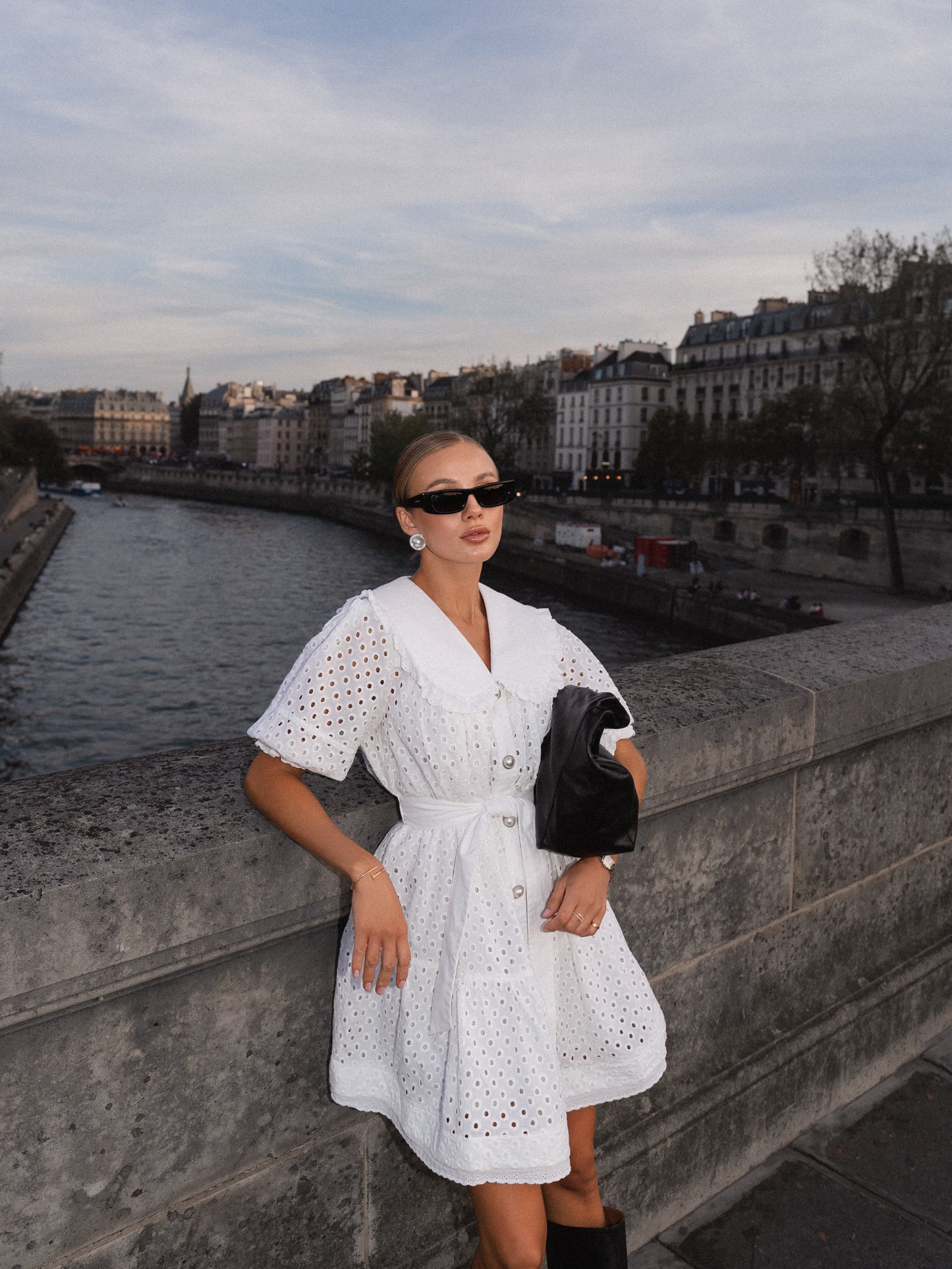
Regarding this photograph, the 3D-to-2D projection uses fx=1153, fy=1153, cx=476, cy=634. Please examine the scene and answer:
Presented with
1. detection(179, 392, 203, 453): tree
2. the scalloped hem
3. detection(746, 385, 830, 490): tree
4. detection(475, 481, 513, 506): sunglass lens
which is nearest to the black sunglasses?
detection(475, 481, 513, 506): sunglass lens

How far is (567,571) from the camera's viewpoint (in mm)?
45969

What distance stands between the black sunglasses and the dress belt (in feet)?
1.55

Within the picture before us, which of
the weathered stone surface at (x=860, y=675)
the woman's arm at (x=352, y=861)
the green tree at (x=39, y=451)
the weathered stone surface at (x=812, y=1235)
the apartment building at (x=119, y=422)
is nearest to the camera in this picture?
the woman's arm at (x=352, y=861)

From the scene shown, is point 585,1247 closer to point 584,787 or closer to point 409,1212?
point 409,1212

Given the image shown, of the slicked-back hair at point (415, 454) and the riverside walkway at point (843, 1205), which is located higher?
the slicked-back hair at point (415, 454)

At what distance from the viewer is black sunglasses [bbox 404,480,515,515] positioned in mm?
1884

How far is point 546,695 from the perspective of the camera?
1856mm

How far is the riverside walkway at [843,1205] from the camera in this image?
233 cm

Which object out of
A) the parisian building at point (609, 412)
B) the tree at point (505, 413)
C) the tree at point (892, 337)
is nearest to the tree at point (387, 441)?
the tree at point (505, 413)

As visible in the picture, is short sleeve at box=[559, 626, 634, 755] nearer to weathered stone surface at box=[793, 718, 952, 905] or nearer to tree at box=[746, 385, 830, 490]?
weathered stone surface at box=[793, 718, 952, 905]

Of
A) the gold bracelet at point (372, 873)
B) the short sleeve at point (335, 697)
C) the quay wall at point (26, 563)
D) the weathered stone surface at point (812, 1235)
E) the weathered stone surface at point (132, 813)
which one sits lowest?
the quay wall at point (26, 563)

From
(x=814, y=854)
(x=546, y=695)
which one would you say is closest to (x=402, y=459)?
(x=546, y=695)

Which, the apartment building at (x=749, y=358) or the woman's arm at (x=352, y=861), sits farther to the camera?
the apartment building at (x=749, y=358)

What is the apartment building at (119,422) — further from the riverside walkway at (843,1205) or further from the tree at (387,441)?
the riverside walkway at (843,1205)
